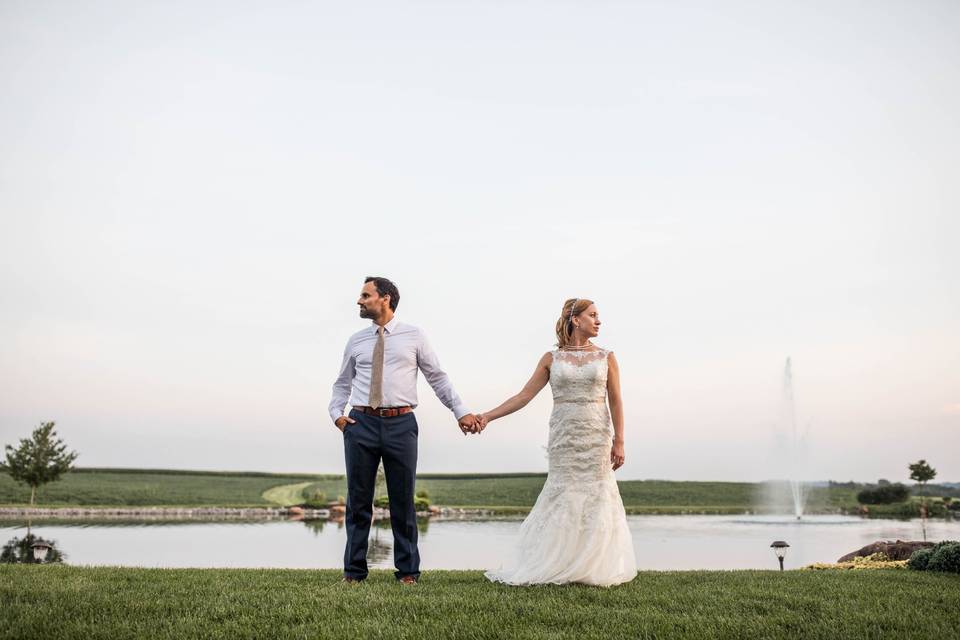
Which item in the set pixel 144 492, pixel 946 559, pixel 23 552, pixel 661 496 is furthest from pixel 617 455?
pixel 661 496

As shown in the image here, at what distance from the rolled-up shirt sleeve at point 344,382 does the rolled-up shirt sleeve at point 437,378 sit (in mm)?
749

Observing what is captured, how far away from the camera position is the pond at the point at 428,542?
20344mm

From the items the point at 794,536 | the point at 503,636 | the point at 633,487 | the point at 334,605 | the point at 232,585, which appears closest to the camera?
the point at 503,636

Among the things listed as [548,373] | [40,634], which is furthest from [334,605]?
[548,373]

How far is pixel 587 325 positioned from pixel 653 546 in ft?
70.0

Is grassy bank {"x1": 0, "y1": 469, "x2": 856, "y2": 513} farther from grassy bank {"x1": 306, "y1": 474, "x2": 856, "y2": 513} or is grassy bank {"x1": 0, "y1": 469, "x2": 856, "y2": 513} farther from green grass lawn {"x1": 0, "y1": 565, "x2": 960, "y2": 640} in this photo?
green grass lawn {"x1": 0, "y1": 565, "x2": 960, "y2": 640}

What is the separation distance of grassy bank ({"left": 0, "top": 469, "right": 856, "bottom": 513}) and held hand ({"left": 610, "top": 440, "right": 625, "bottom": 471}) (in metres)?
42.9

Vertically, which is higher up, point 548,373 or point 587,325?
point 587,325

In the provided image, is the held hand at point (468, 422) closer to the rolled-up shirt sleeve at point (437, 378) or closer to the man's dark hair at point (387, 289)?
the rolled-up shirt sleeve at point (437, 378)

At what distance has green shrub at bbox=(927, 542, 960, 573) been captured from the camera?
29.9ft

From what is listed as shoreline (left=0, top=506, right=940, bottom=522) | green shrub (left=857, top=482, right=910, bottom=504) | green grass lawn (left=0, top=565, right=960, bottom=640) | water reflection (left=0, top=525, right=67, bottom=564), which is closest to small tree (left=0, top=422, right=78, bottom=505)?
shoreline (left=0, top=506, right=940, bottom=522)

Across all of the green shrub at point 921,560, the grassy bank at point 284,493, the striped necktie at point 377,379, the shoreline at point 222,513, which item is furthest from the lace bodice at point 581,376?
the grassy bank at point 284,493

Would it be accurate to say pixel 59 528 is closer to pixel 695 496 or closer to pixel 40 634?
pixel 40 634

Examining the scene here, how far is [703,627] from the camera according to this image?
5129mm
